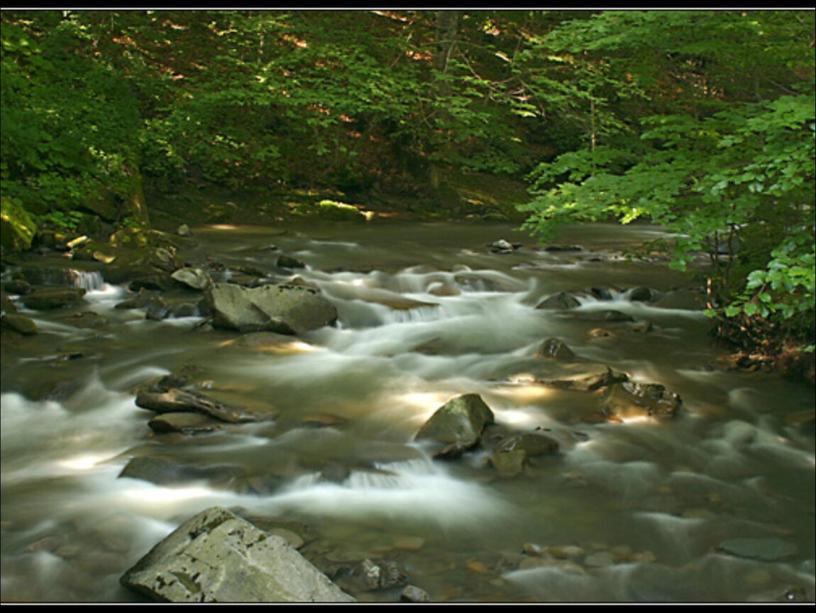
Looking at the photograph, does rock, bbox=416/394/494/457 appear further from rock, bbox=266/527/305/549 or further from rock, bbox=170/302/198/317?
rock, bbox=170/302/198/317

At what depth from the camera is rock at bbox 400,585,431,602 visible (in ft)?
12.8

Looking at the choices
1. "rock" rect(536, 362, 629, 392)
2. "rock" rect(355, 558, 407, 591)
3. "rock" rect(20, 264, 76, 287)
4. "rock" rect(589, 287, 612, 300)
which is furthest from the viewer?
"rock" rect(589, 287, 612, 300)

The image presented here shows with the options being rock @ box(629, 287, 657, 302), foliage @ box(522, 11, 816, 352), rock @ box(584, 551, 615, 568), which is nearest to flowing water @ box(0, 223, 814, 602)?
rock @ box(584, 551, 615, 568)

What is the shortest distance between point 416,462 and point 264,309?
3944mm

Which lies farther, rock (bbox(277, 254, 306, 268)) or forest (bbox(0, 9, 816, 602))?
rock (bbox(277, 254, 306, 268))

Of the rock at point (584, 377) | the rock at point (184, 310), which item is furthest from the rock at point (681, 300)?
the rock at point (184, 310)

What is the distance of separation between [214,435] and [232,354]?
2148 mm

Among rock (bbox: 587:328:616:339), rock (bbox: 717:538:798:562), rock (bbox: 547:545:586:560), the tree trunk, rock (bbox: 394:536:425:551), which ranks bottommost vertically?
rock (bbox: 717:538:798:562)

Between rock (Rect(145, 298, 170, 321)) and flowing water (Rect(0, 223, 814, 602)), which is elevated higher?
rock (Rect(145, 298, 170, 321))

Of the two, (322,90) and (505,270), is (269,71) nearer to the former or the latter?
(322,90)

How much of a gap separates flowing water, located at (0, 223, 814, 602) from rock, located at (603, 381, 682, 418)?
A: 0.44 ft

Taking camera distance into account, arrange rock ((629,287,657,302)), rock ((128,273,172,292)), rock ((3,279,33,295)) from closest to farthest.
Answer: rock ((3,279,33,295))
rock ((128,273,172,292))
rock ((629,287,657,302))

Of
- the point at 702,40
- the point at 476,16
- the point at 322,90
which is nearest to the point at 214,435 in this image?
the point at 702,40

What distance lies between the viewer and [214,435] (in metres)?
5.92
